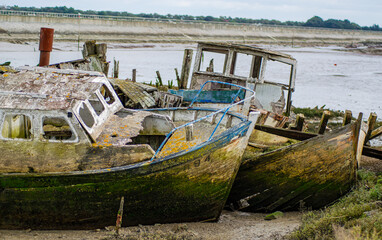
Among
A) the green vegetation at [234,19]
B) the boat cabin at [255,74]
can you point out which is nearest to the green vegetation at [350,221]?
the boat cabin at [255,74]

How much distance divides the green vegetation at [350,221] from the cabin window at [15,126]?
4.90m

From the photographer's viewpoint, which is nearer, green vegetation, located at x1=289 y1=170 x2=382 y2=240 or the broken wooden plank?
green vegetation, located at x1=289 y1=170 x2=382 y2=240

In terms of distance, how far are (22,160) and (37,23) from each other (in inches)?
1627

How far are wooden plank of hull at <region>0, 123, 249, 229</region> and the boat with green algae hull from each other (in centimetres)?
2

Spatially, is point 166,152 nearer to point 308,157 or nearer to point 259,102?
point 308,157

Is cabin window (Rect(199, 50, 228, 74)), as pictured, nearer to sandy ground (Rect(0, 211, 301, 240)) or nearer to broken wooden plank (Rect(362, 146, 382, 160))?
broken wooden plank (Rect(362, 146, 382, 160))

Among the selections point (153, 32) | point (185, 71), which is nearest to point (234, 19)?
point (153, 32)

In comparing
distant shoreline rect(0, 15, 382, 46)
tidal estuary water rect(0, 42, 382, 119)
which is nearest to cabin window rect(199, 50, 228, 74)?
tidal estuary water rect(0, 42, 382, 119)

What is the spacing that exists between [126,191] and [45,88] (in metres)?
2.20

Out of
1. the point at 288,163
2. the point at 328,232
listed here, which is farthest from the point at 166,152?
the point at 328,232

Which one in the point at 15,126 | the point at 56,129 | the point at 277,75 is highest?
the point at 15,126

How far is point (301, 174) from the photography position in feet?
25.8

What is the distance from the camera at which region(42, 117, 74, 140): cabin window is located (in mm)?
7574

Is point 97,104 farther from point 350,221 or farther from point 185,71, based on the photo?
point 185,71
